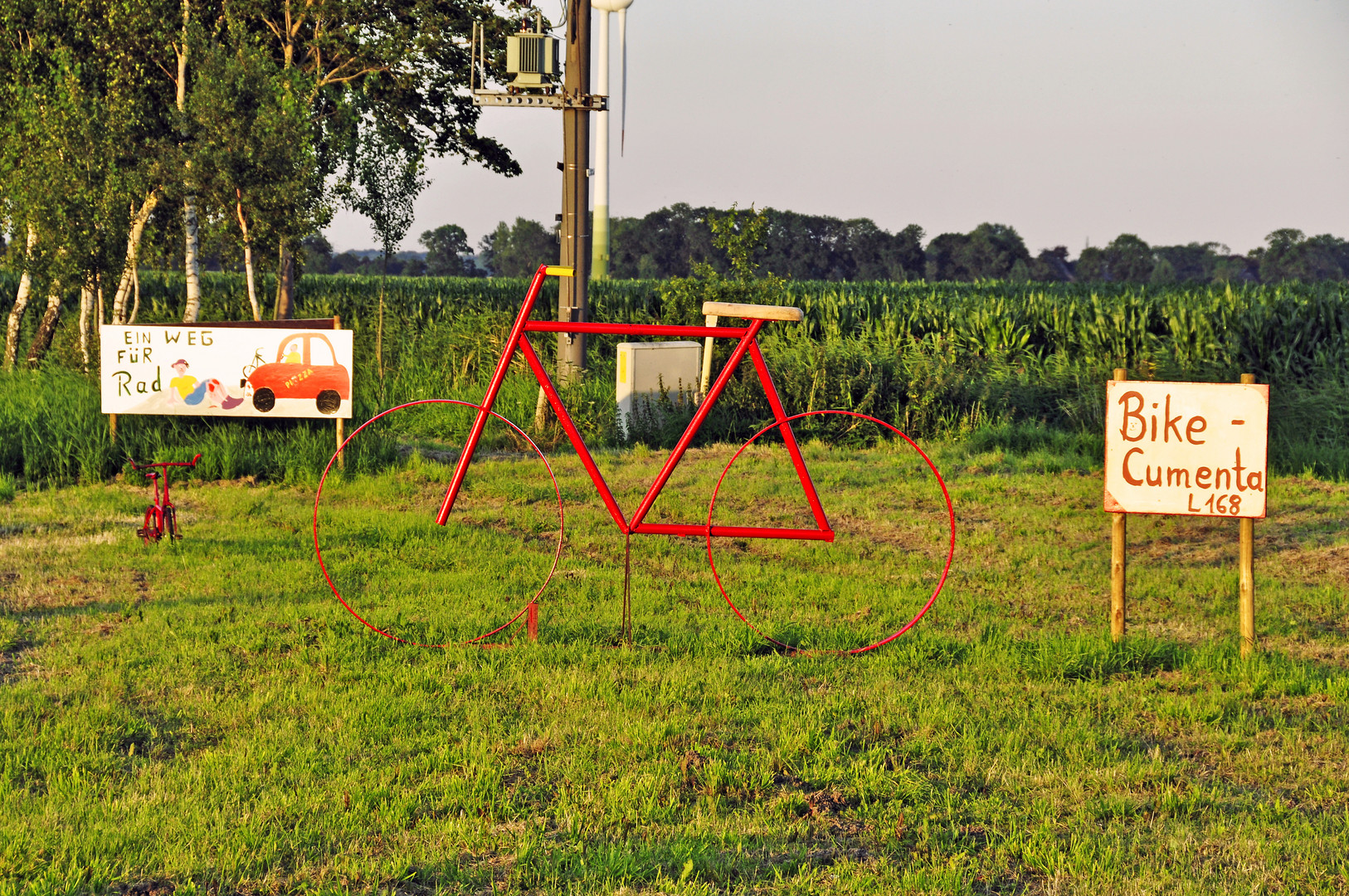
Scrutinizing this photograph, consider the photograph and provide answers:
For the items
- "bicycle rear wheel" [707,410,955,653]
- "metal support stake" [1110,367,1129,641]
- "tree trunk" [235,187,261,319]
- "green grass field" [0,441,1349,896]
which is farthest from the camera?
"tree trunk" [235,187,261,319]

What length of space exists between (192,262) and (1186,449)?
54.4 ft

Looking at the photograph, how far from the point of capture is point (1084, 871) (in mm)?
3639

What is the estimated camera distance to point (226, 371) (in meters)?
11.4

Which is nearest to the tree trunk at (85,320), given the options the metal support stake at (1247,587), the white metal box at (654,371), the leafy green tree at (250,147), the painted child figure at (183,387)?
the leafy green tree at (250,147)

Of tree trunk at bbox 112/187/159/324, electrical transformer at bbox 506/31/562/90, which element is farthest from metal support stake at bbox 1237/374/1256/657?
tree trunk at bbox 112/187/159/324

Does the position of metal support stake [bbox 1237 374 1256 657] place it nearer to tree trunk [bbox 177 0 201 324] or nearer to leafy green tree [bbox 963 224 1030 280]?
tree trunk [bbox 177 0 201 324]

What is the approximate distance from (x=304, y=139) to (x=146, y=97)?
4.20 meters

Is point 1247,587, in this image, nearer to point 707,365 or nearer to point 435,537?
point 435,537

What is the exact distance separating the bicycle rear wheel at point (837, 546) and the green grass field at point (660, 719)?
6 cm

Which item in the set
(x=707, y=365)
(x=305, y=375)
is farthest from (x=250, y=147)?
(x=707, y=365)

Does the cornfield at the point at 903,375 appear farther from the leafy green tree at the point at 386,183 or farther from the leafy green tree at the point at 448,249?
the leafy green tree at the point at 448,249

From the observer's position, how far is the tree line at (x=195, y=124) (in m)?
16.3

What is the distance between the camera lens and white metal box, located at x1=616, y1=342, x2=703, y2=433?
Result: 14.4m

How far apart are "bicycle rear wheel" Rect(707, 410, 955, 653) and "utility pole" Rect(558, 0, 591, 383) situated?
303 centimetres
